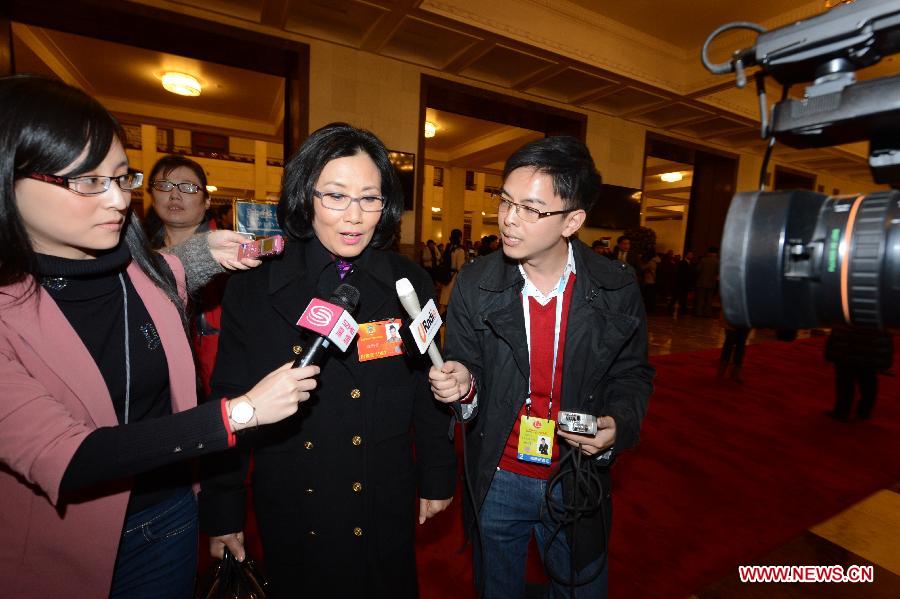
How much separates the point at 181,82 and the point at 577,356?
8518mm

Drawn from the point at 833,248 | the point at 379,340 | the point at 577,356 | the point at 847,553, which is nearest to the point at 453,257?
the point at 847,553

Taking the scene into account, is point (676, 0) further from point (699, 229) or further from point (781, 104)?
point (781, 104)

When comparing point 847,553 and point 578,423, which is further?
point 847,553

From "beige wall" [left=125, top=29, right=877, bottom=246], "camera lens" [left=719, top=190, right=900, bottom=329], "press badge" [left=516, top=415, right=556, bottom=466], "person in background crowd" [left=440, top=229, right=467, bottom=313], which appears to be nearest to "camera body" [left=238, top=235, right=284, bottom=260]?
"press badge" [left=516, top=415, right=556, bottom=466]

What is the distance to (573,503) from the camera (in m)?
1.22

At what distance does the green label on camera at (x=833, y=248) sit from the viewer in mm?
699

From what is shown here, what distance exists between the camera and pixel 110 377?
0.95 metres

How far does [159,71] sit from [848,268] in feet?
31.4

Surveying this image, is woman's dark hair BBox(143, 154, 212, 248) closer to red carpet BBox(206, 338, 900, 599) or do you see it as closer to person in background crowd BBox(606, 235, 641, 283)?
red carpet BBox(206, 338, 900, 599)

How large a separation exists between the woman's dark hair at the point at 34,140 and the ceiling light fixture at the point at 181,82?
795 cm

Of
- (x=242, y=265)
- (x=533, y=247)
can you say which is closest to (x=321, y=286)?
(x=242, y=265)

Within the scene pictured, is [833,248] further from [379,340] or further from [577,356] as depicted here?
[379,340]

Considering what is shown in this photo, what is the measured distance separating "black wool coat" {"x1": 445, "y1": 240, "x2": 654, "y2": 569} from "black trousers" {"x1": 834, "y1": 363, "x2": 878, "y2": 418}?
3.63 m

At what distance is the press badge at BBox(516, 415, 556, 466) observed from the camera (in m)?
1.29
